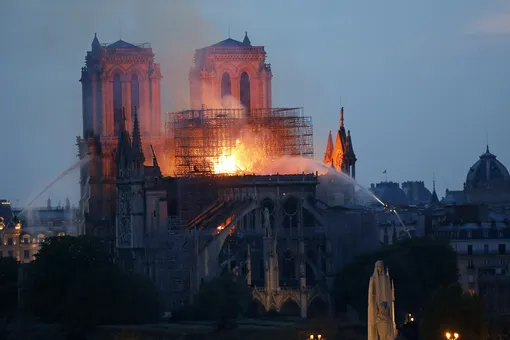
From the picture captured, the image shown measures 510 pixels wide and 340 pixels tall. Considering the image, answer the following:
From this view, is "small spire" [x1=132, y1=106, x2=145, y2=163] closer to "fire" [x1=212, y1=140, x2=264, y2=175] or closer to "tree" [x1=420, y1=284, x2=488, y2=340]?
"fire" [x1=212, y1=140, x2=264, y2=175]

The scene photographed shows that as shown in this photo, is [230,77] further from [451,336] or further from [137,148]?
[451,336]

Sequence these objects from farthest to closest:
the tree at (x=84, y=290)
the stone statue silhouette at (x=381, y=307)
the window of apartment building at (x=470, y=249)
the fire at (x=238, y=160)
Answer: the fire at (x=238, y=160)
the window of apartment building at (x=470, y=249)
the tree at (x=84, y=290)
the stone statue silhouette at (x=381, y=307)

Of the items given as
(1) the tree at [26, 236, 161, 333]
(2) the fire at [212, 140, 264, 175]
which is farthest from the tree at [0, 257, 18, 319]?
(2) the fire at [212, 140, 264, 175]

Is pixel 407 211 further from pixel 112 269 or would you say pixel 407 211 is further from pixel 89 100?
pixel 112 269

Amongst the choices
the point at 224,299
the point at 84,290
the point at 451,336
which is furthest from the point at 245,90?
the point at 451,336

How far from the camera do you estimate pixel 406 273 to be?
137000 millimetres

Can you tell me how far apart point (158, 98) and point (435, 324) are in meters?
65.3

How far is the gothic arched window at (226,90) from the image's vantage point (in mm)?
175125

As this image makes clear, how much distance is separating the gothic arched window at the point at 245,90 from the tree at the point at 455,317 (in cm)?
5471

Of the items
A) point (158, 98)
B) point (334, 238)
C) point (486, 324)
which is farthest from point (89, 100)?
point (486, 324)

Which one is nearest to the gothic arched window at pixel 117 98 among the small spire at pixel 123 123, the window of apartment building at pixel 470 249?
the small spire at pixel 123 123

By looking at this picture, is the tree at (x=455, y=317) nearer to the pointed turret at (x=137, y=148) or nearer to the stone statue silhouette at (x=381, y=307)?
the stone statue silhouette at (x=381, y=307)

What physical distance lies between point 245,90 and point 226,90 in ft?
5.06

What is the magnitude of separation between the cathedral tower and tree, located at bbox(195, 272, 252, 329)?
115 ft
